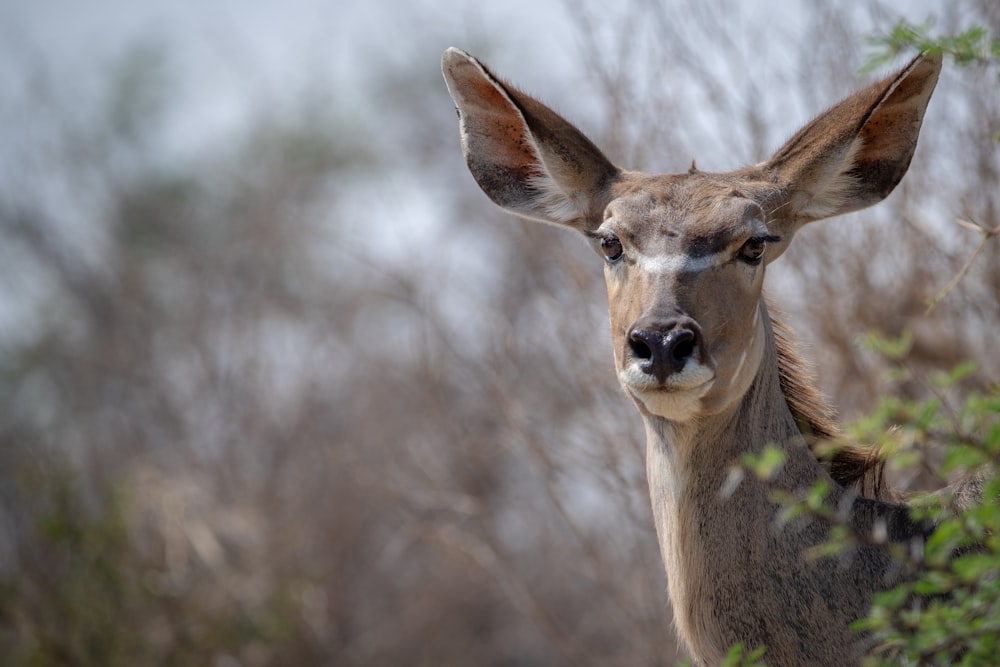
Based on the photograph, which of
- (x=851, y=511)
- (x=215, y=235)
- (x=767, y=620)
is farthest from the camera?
(x=215, y=235)

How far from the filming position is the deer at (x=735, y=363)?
414cm

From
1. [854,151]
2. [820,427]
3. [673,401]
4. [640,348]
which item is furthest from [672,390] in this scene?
[854,151]


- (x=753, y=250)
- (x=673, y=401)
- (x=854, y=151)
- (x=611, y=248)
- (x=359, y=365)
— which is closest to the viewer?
(x=673, y=401)

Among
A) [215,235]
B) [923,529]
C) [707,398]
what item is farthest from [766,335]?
[215,235]

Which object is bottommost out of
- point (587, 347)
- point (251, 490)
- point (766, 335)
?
point (251, 490)

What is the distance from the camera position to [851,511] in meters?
4.43

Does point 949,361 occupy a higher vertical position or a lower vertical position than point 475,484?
higher

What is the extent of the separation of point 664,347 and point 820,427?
44.0 inches

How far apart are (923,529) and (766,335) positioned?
2.92 ft

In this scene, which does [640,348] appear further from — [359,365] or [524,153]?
[359,365]

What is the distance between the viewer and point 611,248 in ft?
15.1

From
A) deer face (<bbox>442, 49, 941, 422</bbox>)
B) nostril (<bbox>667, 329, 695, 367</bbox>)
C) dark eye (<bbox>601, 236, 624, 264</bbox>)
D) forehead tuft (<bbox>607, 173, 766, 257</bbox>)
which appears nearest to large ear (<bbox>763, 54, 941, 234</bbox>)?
deer face (<bbox>442, 49, 941, 422</bbox>)

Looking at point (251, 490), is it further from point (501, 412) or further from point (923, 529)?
point (923, 529)

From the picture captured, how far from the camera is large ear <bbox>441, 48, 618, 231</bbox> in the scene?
485 cm
